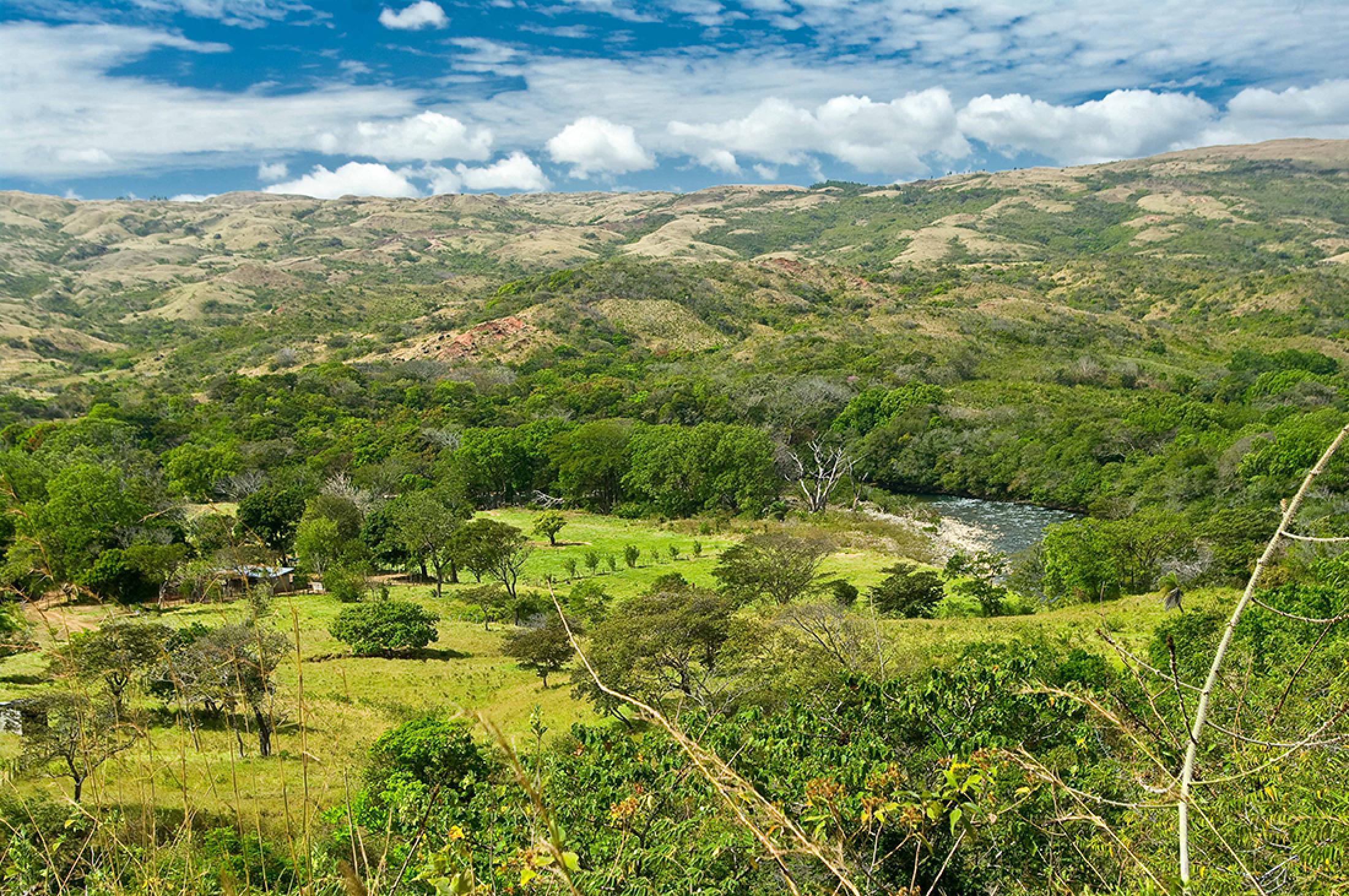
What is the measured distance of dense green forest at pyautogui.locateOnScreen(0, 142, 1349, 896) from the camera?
3.63 metres

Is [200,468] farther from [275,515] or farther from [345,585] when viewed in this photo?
[345,585]

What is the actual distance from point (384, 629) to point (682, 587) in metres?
8.59

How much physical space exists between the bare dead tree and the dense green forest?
364mm

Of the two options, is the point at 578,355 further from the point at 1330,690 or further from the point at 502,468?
the point at 1330,690

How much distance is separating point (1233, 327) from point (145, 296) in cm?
16006

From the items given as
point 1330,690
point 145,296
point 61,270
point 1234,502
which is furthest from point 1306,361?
point 61,270

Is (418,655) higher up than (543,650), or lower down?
lower down

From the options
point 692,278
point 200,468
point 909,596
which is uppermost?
point 692,278

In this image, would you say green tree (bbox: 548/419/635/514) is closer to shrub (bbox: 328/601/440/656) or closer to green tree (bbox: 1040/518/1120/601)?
shrub (bbox: 328/601/440/656)

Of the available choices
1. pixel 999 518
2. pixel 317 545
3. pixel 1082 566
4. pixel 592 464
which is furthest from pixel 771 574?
pixel 999 518

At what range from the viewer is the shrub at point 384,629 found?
22.0 metres

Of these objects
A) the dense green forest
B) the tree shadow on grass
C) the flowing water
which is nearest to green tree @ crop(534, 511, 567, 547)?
the dense green forest

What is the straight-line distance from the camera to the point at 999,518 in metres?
42.3

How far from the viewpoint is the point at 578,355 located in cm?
7712
